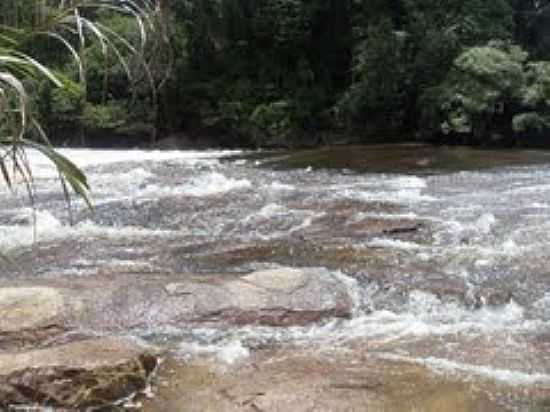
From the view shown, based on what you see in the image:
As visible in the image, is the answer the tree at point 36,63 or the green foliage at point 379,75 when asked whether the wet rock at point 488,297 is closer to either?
the tree at point 36,63

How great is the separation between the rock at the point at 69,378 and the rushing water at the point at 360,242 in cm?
68

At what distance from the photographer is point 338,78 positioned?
23.5 meters

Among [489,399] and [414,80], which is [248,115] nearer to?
Result: [414,80]

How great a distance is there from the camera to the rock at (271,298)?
19.0 ft

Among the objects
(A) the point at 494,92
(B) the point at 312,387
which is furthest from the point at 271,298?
(A) the point at 494,92

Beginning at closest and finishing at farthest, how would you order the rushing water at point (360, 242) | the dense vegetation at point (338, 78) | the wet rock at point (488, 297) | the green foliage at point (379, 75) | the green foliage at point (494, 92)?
the rushing water at point (360, 242) → the wet rock at point (488, 297) → the green foliage at point (494, 92) → the dense vegetation at point (338, 78) → the green foliage at point (379, 75)

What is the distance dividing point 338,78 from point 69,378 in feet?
65.1

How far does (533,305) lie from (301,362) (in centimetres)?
216

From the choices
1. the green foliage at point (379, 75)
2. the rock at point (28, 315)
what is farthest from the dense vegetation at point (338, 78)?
the rock at point (28, 315)

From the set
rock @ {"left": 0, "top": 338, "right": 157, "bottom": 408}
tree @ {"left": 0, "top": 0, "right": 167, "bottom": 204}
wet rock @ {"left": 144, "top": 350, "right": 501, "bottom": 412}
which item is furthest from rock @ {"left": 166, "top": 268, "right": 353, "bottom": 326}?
tree @ {"left": 0, "top": 0, "right": 167, "bottom": 204}

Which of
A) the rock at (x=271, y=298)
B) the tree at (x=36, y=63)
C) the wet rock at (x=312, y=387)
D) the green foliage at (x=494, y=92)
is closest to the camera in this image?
the tree at (x=36, y=63)

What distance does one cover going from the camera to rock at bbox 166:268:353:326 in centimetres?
579

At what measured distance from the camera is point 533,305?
6.18m

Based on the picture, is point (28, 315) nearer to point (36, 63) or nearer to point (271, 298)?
point (271, 298)
